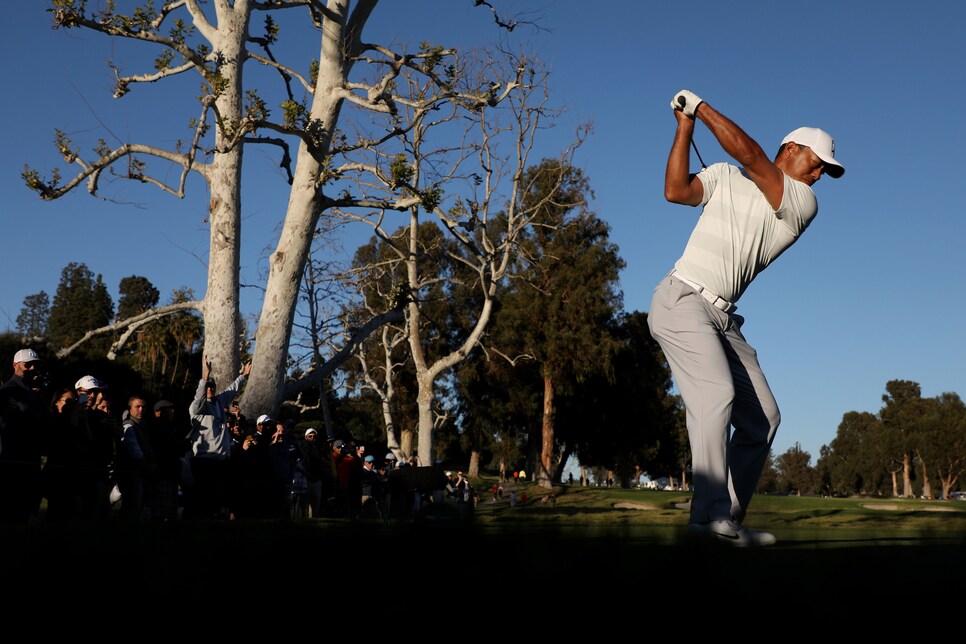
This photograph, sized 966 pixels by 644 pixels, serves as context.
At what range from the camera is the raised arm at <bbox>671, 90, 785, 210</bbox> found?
16.7 feet

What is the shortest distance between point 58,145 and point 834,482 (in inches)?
5177

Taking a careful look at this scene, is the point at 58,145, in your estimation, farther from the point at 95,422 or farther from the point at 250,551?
the point at 250,551

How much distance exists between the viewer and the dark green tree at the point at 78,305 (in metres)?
102

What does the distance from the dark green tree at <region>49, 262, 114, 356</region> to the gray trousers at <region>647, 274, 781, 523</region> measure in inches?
3703

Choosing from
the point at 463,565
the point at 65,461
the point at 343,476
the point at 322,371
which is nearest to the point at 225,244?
the point at 322,371

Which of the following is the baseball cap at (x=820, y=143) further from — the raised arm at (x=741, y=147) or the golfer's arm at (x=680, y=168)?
the golfer's arm at (x=680, y=168)

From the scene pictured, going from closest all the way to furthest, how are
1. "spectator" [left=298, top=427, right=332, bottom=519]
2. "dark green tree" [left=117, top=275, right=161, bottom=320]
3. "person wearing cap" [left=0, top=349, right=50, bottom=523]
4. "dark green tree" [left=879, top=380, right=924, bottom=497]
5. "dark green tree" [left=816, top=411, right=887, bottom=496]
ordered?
"person wearing cap" [left=0, top=349, right=50, bottom=523]
"spectator" [left=298, top=427, right=332, bottom=519]
"dark green tree" [left=117, top=275, right=161, bottom=320]
"dark green tree" [left=879, top=380, right=924, bottom=497]
"dark green tree" [left=816, top=411, right=887, bottom=496]

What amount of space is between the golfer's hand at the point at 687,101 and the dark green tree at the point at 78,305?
94206 millimetres

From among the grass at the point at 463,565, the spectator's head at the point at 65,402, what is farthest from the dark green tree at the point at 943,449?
the grass at the point at 463,565

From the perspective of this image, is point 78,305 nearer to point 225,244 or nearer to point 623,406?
point 623,406

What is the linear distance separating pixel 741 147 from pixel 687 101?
1.37 feet

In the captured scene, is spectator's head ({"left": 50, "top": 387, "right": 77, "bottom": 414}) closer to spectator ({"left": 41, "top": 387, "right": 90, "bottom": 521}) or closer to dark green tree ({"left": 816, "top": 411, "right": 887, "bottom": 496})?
spectator ({"left": 41, "top": 387, "right": 90, "bottom": 521})

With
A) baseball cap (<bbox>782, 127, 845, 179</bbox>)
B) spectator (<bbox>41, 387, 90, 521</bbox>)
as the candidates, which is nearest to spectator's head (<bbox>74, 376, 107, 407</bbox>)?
spectator (<bbox>41, 387, 90, 521</bbox>)

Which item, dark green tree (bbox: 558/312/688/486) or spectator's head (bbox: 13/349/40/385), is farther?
dark green tree (bbox: 558/312/688/486)
